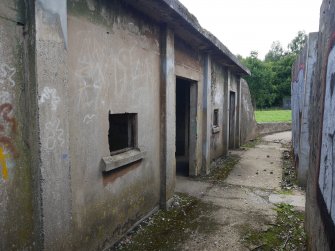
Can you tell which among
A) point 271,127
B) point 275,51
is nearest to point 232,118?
point 271,127

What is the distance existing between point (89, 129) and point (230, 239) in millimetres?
2780

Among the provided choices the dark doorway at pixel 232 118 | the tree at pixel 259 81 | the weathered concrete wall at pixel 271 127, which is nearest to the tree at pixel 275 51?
the tree at pixel 259 81

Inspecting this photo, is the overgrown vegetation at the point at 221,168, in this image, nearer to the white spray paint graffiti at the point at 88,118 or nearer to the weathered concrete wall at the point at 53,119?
the white spray paint graffiti at the point at 88,118

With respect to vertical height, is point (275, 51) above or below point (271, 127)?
above

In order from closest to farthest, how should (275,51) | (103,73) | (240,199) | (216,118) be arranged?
(103,73) → (240,199) → (216,118) → (275,51)

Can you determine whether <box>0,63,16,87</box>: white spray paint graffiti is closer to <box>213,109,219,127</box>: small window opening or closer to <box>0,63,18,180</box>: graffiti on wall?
<box>0,63,18,180</box>: graffiti on wall

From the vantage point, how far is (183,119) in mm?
10734

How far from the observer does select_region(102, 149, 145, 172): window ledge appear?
3874 millimetres

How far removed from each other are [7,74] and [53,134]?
703mm

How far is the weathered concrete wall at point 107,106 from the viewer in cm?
339

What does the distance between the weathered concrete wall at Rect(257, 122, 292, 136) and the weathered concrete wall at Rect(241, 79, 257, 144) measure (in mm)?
2229

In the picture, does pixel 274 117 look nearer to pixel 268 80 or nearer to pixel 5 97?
pixel 268 80

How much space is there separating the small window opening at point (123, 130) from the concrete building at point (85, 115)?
0.08 feet

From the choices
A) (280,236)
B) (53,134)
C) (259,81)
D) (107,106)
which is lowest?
(280,236)
